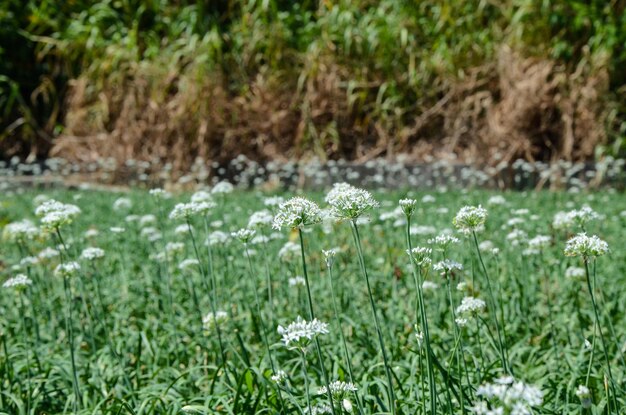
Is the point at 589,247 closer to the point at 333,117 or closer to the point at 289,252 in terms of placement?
the point at 289,252

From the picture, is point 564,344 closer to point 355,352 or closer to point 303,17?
point 355,352

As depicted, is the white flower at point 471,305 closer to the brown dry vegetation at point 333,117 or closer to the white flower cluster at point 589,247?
the white flower cluster at point 589,247

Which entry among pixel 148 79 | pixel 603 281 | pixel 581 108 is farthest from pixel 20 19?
pixel 603 281

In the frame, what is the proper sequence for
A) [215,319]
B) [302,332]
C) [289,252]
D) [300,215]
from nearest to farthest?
1. [302,332]
2. [300,215]
3. [215,319]
4. [289,252]

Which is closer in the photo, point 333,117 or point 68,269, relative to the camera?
point 68,269

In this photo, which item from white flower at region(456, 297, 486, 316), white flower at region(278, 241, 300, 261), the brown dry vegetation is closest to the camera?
white flower at region(456, 297, 486, 316)

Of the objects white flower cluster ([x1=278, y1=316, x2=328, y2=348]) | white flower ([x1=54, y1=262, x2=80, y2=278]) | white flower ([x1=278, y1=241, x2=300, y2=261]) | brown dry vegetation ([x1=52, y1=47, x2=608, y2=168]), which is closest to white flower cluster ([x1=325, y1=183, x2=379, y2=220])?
white flower cluster ([x1=278, y1=316, x2=328, y2=348])

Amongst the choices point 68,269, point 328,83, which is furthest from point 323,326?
point 328,83

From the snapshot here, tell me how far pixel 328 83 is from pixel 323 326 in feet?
28.0

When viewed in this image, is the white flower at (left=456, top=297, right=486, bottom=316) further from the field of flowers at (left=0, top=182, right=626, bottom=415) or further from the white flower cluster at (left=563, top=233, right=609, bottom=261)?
the white flower cluster at (left=563, top=233, right=609, bottom=261)

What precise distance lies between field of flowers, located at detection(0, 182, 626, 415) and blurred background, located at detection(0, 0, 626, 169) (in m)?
3.87

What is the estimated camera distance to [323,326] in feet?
3.98

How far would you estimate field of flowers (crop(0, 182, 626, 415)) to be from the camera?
1.48 m

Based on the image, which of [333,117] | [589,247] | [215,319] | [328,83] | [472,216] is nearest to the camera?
[589,247]
